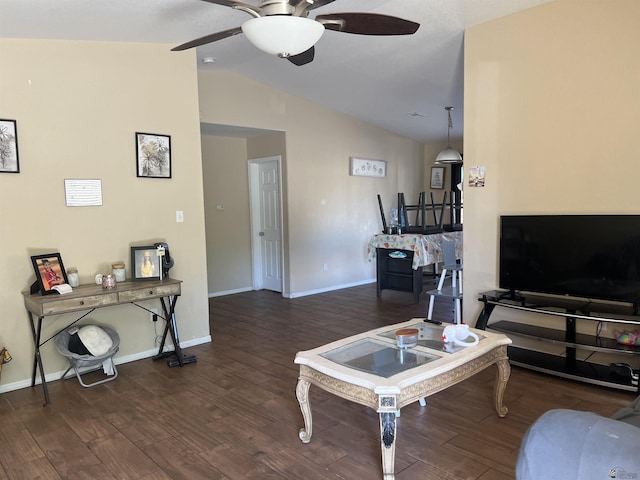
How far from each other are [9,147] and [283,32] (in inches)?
93.2

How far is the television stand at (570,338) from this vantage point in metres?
2.99

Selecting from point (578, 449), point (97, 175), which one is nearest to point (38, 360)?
point (97, 175)

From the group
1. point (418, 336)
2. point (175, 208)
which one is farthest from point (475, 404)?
point (175, 208)

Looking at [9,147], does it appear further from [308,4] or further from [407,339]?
[407,339]

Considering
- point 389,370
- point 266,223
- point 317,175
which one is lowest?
point 389,370

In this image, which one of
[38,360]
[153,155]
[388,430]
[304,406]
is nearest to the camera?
[388,430]

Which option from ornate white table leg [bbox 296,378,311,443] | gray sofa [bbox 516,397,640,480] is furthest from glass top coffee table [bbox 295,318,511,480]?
gray sofa [bbox 516,397,640,480]

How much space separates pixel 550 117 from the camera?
3.37m

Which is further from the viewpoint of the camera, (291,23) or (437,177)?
(437,177)

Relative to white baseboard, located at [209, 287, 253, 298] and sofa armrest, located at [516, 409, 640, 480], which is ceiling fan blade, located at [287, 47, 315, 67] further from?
white baseboard, located at [209, 287, 253, 298]

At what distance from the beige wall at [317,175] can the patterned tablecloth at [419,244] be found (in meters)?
0.81

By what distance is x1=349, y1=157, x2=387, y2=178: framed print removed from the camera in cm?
690

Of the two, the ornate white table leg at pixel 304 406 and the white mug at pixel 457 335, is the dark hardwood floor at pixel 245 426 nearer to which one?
the ornate white table leg at pixel 304 406

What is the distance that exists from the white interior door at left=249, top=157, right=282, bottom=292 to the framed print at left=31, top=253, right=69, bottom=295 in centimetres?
333
